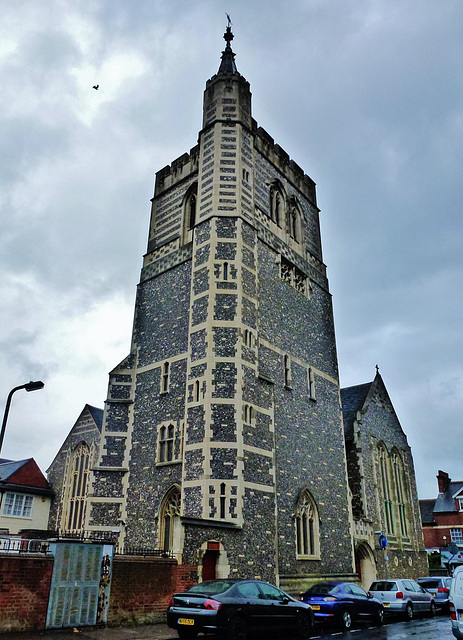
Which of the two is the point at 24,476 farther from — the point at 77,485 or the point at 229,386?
the point at 229,386

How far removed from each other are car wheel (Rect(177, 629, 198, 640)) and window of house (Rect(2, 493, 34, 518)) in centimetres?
2088

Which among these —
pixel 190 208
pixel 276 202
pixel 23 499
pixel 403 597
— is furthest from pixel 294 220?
pixel 23 499

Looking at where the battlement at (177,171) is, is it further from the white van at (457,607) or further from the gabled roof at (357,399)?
the white van at (457,607)

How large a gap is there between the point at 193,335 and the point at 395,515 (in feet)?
58.5

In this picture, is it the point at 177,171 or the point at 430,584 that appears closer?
the point at 430,584

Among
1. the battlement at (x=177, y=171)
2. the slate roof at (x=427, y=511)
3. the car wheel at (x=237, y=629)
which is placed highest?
the battlement at (x=177, y=171)

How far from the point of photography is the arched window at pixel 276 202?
27.7 meters

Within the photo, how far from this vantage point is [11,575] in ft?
36.7

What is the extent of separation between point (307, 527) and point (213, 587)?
37.0ft

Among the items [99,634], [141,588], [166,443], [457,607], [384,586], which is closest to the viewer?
[457,607]

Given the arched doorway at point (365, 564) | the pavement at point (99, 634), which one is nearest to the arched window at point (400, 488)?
the arched doorway at point (365, 564)

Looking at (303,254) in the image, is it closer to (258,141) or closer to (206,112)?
(258,141)

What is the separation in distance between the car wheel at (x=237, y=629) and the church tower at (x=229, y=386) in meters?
4.24

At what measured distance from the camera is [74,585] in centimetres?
1220
